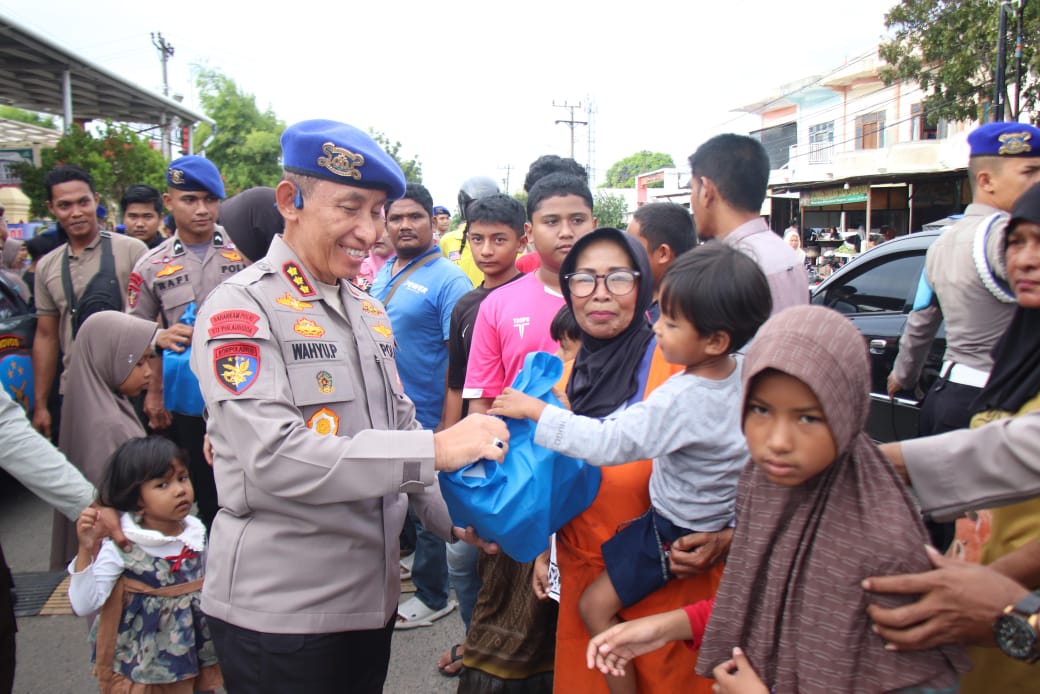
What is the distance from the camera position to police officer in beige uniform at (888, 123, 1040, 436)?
3006 mm

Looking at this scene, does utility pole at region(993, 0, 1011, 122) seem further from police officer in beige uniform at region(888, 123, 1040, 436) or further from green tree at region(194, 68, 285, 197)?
green tree at region(194, 68, 285, 197)

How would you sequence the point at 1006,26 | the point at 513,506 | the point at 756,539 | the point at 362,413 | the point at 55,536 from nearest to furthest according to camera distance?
the point at 756,539, the point at 513,506, the point at 362,413, the point at 55,536, the point at 1006,26

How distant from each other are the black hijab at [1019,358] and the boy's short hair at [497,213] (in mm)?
2254

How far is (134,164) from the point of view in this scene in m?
14.5

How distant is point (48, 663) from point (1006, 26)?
18.5 m

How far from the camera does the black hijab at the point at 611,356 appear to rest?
2.06 metres

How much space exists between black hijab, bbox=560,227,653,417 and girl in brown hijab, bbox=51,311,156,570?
7.37ft

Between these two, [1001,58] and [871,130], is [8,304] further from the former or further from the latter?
[871,130]

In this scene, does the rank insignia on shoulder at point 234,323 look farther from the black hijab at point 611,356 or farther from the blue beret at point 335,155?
the black hijab at point 611,356

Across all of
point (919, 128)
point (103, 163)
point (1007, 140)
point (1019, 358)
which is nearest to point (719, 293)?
point (1019, 358)

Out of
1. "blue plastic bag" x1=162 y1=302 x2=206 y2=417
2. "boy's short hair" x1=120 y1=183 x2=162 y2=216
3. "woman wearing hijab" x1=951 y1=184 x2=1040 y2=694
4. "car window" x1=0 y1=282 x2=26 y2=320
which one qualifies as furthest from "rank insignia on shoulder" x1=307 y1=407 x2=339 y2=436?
"boy's short hair" x1=120 y1=183 x2=162 y2=216

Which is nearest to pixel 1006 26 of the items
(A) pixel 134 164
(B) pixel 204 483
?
(B) pixel 204 483

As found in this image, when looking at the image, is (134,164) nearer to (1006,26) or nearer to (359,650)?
(359,650)

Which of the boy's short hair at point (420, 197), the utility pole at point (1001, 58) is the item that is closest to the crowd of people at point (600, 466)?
the boy's short hair at point (420, 197)
